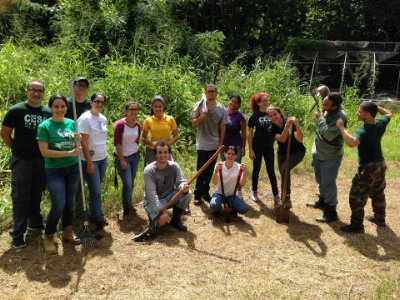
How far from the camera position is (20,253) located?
371 cm

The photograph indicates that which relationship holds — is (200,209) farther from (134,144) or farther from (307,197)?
(307,197)

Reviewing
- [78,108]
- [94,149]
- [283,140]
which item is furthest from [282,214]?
[78,108]

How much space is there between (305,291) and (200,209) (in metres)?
2.01

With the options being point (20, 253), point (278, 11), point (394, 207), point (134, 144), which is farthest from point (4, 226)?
point (278, 11)

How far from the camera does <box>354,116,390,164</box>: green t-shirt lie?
397 centimetres

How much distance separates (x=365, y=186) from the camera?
418cm

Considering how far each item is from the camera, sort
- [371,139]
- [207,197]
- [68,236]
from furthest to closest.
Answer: [207,197], [371,139], [68,236]

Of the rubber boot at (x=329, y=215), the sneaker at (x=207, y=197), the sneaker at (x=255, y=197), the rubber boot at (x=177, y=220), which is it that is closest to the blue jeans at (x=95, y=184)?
the rubber boot at (x=177, y=220)

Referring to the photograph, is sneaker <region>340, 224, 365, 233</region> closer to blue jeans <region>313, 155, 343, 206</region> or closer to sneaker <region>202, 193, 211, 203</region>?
blue jeans <region>313, 155, 343, 206</region>

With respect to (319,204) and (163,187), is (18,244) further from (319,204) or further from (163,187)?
(319,204)

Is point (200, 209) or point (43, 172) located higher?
point (43, 172)

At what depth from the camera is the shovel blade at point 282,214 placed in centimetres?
461

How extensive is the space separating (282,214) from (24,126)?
119 inches

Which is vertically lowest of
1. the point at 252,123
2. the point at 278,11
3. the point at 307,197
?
the point at 307,197
